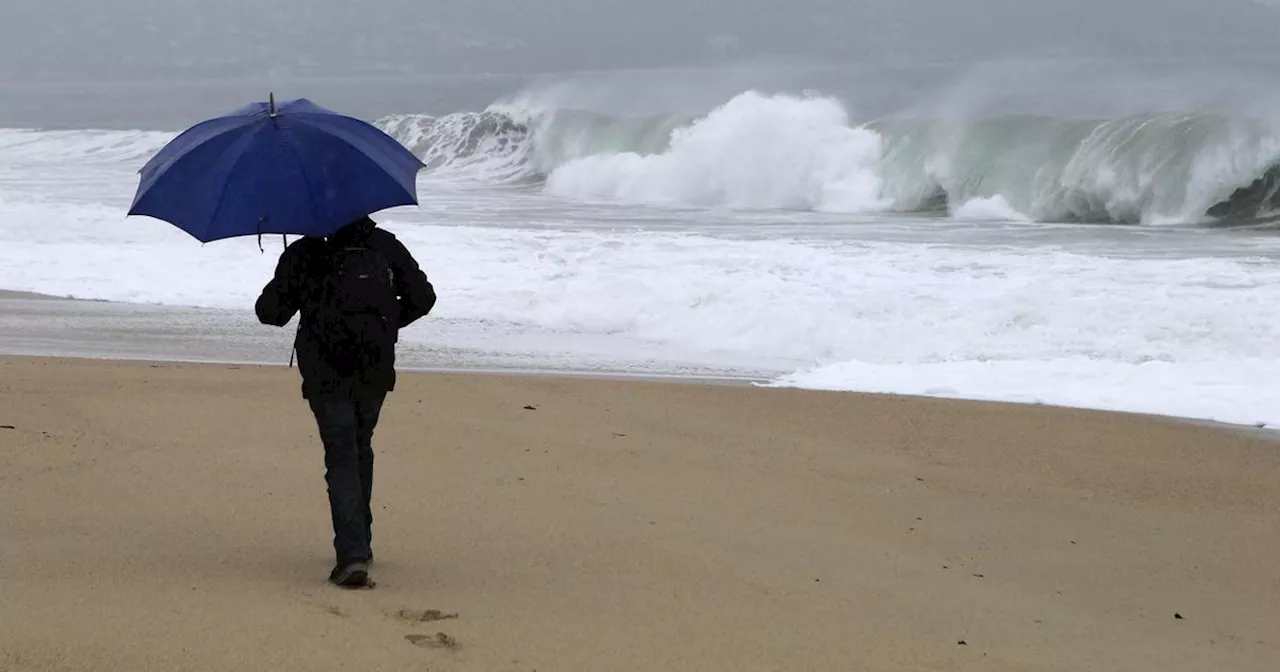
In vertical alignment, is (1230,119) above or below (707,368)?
above

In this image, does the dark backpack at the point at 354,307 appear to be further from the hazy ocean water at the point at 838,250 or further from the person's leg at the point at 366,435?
the hazy ocean water at the point at 838,250

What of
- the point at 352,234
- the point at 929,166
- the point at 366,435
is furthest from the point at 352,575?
the point at 929,166

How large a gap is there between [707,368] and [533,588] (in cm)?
643

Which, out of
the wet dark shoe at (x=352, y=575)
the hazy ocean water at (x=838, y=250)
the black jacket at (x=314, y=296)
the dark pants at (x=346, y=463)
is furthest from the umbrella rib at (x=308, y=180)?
the hazy ocean water at (x=838, y=250)

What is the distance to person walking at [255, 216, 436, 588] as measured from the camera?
14.4ft

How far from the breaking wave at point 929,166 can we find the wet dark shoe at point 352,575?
20.6m

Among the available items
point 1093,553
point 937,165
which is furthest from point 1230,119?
point 1093,553

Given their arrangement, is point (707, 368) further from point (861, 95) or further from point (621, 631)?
point (861, 95)

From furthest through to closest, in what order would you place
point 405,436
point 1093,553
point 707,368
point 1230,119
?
point 1230,119, point 707,368, point 405,436, point 1093,553

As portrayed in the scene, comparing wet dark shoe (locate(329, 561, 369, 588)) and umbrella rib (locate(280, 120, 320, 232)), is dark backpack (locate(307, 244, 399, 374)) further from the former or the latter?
wet dark shoe (locate(329, 561, 369, 588))

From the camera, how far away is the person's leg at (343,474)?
4.48 m

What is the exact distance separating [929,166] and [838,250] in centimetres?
1357

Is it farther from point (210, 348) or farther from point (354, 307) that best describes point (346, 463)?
point (210, 348)

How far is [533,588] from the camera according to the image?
4742 mm
